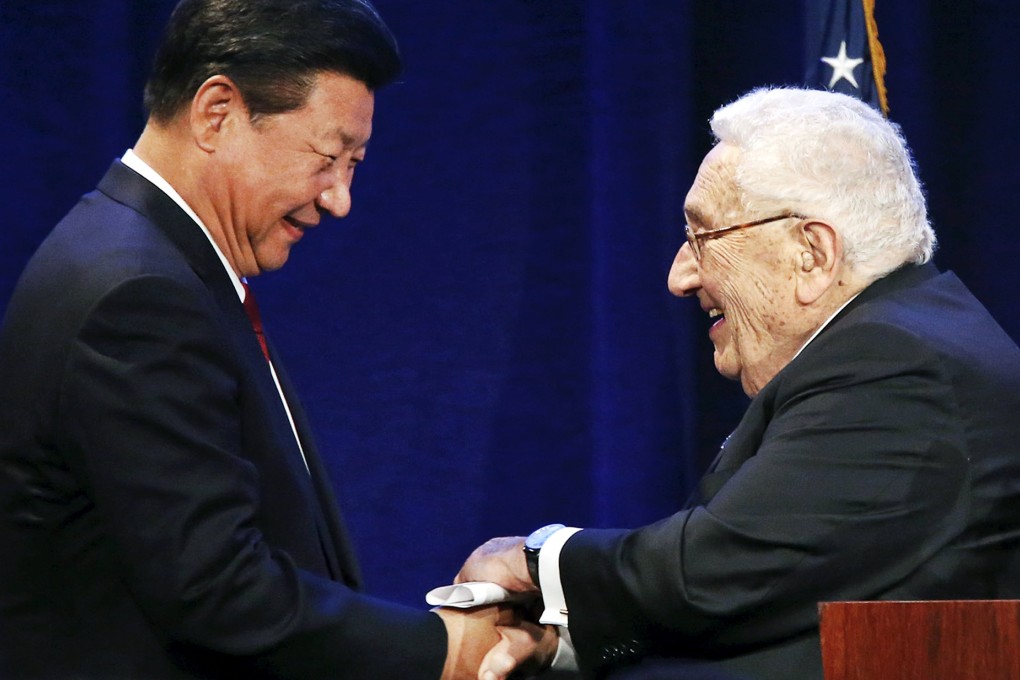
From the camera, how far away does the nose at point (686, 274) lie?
228 centimetres

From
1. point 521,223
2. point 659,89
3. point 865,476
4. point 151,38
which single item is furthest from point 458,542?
point 865,476

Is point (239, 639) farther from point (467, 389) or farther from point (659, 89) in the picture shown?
point (659, 89)

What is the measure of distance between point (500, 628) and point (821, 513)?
1.84 feet

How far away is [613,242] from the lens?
310cm

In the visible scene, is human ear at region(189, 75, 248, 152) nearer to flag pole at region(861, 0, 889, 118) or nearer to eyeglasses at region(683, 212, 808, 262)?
eyeglasses at region(683, 212, 808, 262)

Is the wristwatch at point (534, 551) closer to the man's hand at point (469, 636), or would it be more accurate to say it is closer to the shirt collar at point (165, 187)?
the man's hand at point (469, 636)

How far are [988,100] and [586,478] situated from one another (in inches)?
51.2

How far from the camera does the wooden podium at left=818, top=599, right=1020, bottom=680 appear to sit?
4.42ft

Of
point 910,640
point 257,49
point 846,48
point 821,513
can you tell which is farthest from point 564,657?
point 846,48

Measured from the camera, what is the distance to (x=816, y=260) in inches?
81.0

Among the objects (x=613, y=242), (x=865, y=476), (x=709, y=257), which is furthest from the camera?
(x=613, y=242)

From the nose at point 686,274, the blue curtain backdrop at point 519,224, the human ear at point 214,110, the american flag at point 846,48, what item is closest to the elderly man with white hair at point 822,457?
the nose at point 686,274

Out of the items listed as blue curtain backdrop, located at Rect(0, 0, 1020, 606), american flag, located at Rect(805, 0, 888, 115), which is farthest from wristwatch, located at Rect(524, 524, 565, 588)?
american flag, located at Rect(805, 0, 888, 115)

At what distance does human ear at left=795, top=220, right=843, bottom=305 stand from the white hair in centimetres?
1
